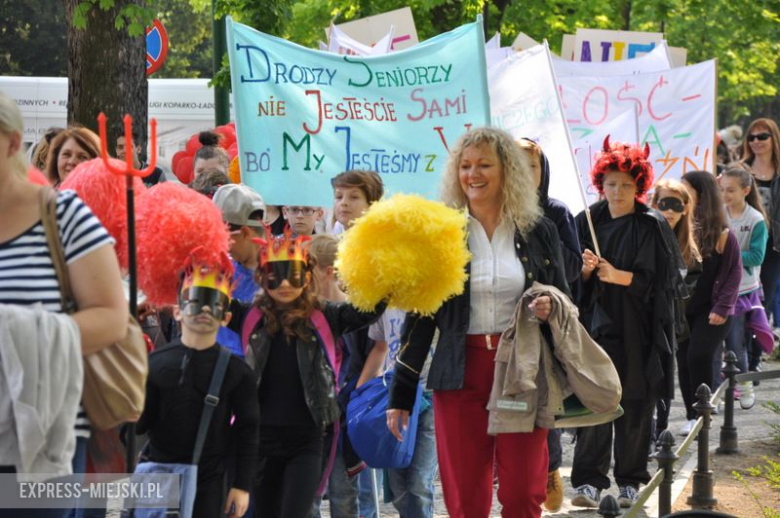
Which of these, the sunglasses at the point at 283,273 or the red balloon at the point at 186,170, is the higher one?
the red balloon at the point at 186,170

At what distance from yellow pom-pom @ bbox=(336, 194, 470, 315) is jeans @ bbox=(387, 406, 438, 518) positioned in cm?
128

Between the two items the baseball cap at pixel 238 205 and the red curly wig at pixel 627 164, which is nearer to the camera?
the baseball cap at pixel 238 205

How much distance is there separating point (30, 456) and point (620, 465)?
5.03 meters

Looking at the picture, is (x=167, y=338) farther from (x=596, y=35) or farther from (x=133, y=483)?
(x=596, y=35)

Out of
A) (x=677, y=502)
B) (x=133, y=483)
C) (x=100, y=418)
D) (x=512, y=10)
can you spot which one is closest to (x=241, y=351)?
(x=133, y=483)

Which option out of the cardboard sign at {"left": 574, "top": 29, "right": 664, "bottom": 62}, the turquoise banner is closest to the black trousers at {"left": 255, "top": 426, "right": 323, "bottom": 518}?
the turquoise banner

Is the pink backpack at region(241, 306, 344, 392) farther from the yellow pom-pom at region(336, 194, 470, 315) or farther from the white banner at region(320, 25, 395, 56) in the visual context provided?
the white banner at region(320, 25, 395, 56)

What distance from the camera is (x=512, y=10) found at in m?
21.9

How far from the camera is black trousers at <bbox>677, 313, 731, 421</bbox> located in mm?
9961

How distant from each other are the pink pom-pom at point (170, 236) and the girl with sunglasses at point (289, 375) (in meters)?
0.42

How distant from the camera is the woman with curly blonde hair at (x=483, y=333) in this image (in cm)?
564

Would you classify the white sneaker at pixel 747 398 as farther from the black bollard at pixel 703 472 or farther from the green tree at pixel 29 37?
the green tree at pixel 29 37

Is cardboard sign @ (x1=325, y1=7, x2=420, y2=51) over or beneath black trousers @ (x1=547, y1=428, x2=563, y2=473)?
over

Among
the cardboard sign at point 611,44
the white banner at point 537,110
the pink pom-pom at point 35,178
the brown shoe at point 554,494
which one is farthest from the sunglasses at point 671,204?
the cardboard sign at point 611,44
